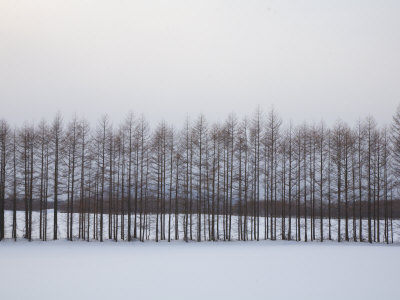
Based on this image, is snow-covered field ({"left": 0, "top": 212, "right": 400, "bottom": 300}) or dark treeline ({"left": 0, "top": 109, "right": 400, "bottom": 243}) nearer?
snow-covered field ({"left": 0, "top": 212, "right": 400, "bottom": 300})

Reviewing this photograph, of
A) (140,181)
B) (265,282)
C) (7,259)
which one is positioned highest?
(140,181)

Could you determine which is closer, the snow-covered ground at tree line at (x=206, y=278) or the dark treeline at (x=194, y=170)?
the snow-covered ground at tree line at (x=206, y=278)

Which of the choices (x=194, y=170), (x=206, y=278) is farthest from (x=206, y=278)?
(x=194, y=170)

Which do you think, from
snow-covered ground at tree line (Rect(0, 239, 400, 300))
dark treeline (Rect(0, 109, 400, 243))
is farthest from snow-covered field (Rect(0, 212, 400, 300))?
dark treeline (Rect(0, 109, 400, 243))

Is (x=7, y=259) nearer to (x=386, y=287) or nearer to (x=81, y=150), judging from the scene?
(x=81, y=150)

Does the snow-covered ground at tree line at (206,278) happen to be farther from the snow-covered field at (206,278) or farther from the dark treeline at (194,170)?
the dark treeline at (194,170)

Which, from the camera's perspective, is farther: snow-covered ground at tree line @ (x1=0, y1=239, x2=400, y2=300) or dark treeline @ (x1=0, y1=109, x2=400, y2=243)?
dark treeline @ (x1=0, y1=109, x2=400, y2=243)

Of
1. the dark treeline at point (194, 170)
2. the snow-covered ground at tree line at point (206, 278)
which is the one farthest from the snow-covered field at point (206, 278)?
the dark treeline at point (194, 170)

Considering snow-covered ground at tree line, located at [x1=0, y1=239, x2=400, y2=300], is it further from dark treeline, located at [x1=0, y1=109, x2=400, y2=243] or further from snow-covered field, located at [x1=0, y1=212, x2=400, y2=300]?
dark treeline, located at [x1=0, y1=109, x2=400, y2=243]

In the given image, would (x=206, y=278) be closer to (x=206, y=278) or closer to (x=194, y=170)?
(x=206, y=278)

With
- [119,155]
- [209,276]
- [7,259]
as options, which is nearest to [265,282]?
[209,276]

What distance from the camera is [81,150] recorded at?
32.1 m

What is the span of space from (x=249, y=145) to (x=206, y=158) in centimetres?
Answer: 525

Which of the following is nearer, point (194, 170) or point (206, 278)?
point (206, 278)
